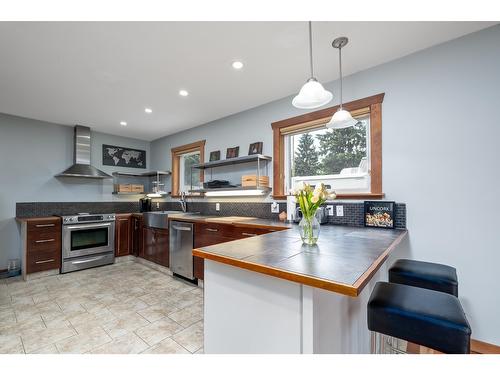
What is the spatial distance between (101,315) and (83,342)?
0.47m

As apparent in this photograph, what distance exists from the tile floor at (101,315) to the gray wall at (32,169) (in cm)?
92

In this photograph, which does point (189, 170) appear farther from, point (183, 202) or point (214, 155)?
point (214, 155)

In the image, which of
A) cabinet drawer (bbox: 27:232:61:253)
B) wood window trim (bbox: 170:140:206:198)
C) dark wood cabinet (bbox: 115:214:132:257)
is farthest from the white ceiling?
dark wood cabinet (bbox: 115:214:132:257)

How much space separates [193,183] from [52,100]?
239cm

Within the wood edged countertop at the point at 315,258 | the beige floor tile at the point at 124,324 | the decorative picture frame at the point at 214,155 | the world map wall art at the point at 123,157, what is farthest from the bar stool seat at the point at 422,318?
the world map wall art at the point at 123,157

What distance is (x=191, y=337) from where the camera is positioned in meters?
1.97

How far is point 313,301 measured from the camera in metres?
0.94

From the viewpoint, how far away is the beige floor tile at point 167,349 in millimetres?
1756

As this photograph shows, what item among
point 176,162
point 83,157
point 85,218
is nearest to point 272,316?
point 85,218

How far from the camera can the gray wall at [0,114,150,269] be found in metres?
3.55

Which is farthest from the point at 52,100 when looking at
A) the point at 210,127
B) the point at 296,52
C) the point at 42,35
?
the point at 296,52

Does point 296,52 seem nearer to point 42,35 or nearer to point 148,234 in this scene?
point 42,35

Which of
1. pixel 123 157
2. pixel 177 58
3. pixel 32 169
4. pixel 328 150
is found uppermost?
pixel 177 58

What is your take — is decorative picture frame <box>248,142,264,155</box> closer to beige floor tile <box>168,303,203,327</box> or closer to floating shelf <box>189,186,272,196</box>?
floating shelf <box>189,186,272,196</box>
